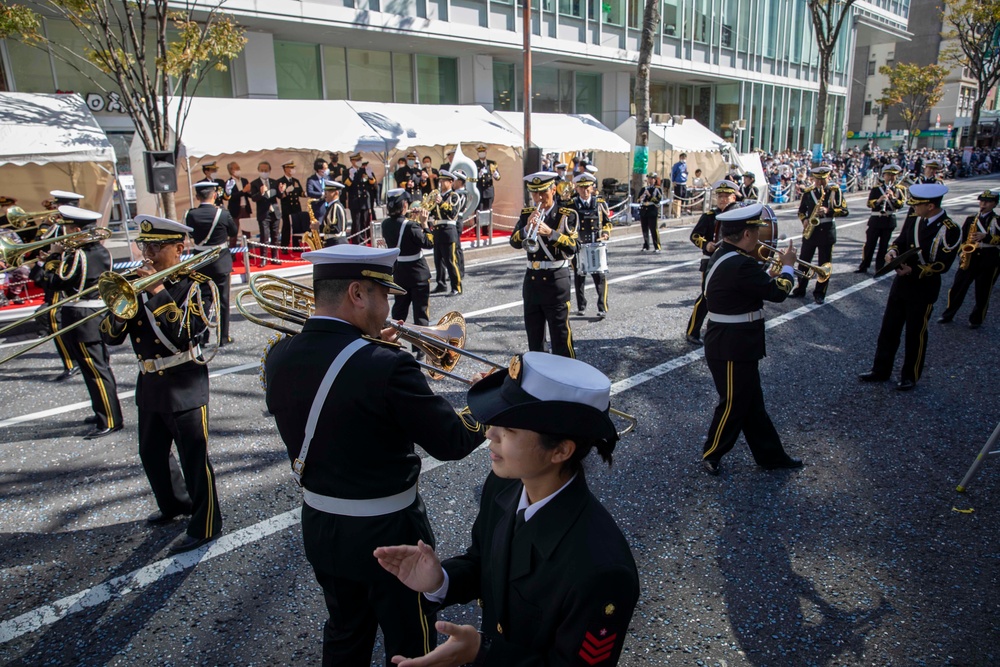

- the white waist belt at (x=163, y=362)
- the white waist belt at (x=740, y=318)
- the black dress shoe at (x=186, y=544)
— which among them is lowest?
the black dress shoe at (x=186, y=544)

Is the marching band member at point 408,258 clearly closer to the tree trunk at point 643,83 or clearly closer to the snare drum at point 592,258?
the snare drum at point 592,258

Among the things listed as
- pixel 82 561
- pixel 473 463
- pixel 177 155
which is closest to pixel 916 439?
pixel 473 463

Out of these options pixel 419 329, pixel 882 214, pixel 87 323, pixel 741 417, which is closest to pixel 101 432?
pixel 87 323

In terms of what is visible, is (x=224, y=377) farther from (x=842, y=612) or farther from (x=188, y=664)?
(x=842, y=612)

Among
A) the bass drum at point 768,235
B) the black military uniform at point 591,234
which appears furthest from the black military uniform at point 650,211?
the bass drum at point 768,235

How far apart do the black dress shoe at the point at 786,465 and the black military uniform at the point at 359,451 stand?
3.27m

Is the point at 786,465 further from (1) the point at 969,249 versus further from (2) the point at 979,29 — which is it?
(2) the point at 979,29

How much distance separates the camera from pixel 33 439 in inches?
227

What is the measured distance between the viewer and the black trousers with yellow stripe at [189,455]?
4.03m

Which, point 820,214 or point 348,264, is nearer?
point 348,264

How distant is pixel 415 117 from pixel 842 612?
55.8 ft

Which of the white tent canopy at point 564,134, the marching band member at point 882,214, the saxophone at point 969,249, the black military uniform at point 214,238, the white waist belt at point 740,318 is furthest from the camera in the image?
the white tent canopy at point 564,134

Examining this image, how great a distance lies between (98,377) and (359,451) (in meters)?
4.43

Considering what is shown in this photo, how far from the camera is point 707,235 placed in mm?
8969
